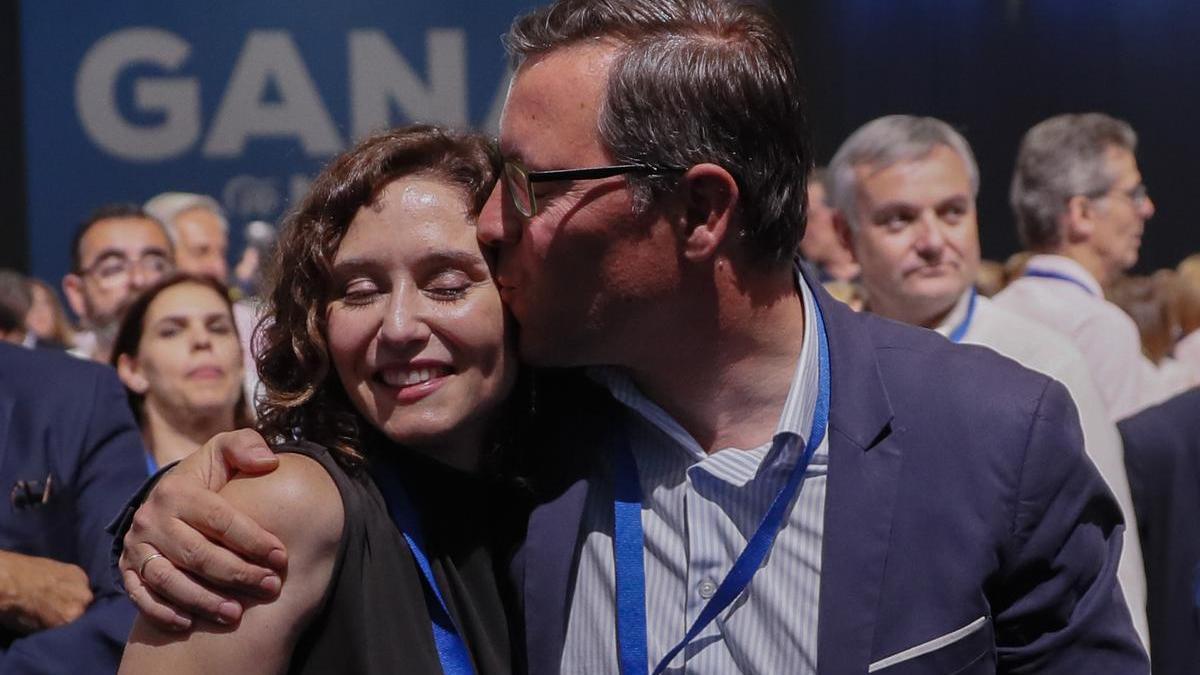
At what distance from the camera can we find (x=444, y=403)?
2.33 metres

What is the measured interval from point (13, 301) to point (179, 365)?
8.32ft

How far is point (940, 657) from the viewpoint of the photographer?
2145 mm

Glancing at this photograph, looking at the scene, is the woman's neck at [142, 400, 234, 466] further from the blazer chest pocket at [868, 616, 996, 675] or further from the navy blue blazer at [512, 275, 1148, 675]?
the blazer chest pocket at [868, 616, 996, 675]

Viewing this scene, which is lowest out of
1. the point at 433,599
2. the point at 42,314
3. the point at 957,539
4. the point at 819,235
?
the point at 42,314

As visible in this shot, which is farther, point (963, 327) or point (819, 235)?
point (819, 235)

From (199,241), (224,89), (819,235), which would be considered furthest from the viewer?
(224,89)

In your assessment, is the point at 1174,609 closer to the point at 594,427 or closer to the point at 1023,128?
the point at 594,427

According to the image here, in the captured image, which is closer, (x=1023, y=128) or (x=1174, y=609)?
(x=1174, y=609)

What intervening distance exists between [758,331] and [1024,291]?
293 cm

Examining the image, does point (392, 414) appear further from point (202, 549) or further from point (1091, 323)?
point (1091, 323)

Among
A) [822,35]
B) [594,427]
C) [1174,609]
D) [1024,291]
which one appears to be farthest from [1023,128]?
[594,427]

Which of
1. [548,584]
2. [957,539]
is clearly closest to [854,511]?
[957,539]

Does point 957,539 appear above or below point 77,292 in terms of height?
above

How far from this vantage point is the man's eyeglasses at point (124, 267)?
6.46 metres
